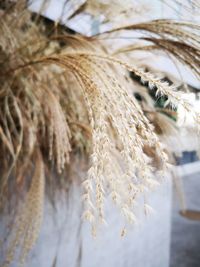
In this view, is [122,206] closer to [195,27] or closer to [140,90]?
[195,27]

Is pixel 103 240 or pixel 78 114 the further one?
pixel 103 240

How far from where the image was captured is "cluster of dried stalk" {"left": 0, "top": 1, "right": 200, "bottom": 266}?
26cm

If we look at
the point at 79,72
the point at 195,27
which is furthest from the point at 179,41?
the point at 79,72

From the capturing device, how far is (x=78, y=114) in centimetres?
86

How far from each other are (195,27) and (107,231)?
0.93m

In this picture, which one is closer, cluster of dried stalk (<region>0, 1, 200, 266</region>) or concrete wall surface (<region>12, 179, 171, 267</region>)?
cluster of dried stalk (<region>0, 1, 200, 266</region>)

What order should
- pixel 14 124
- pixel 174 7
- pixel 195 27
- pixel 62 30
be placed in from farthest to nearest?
1. pixel 62 30
2. pixel 14 124
3. pixel 174 7
4. pixel 195 27

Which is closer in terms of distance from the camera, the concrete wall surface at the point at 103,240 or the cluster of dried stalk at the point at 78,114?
the cluster of dried stalk at the point at 78,114

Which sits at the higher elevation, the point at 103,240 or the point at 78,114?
the point at 78,114

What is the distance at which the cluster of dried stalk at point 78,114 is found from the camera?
0.87 feet

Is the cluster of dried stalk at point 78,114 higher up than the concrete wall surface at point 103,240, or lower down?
higher up

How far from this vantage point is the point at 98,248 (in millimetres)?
1174

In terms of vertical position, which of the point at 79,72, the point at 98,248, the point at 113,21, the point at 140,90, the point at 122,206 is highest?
the point at 113,21

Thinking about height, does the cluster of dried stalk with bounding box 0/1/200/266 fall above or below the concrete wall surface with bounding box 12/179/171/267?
above
